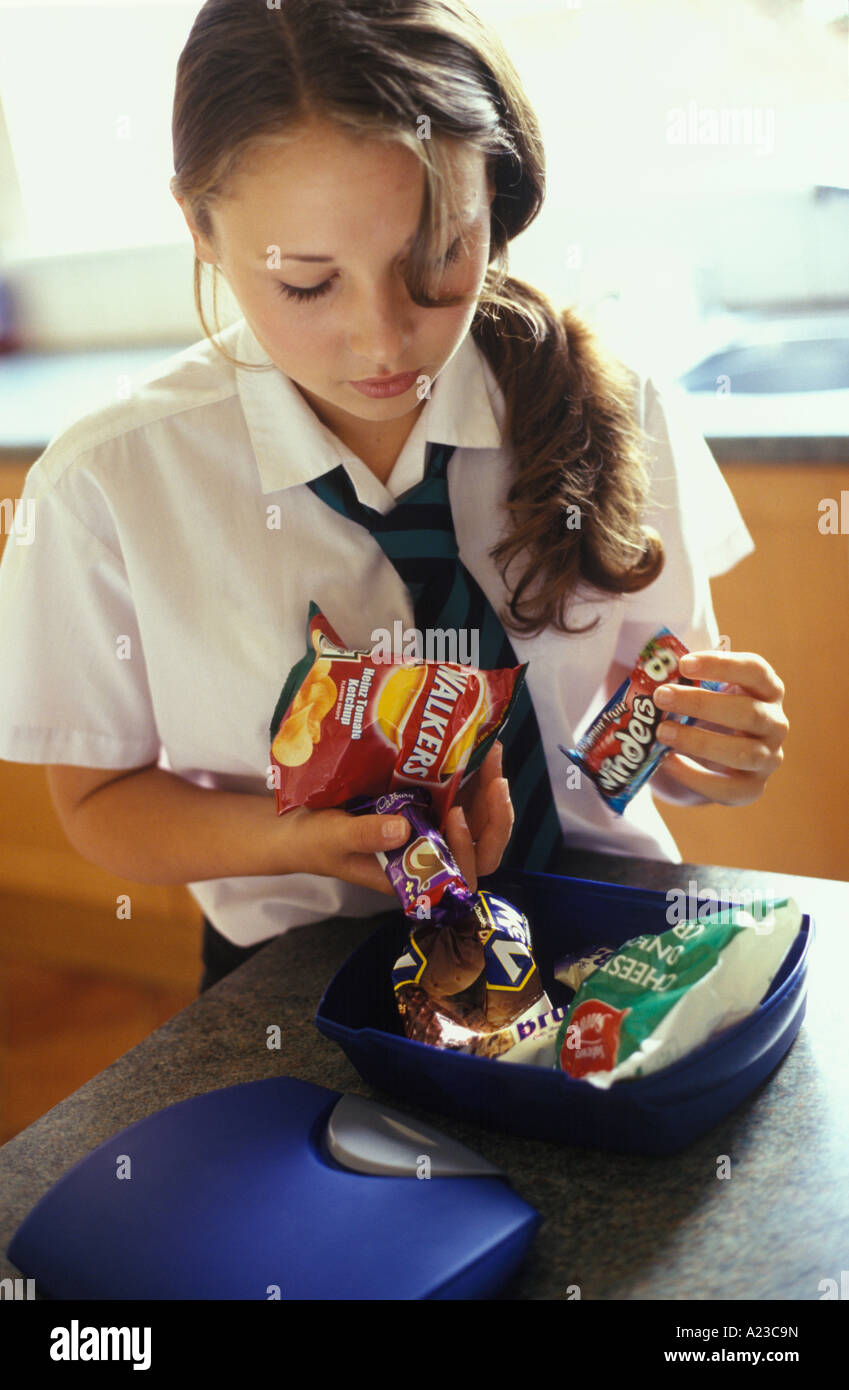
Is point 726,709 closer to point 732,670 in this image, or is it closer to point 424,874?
point 732,670

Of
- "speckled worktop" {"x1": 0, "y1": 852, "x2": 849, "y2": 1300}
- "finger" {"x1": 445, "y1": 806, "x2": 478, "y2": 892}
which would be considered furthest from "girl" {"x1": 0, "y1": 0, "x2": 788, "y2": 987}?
"speckled worktop" {"x1": 0, "y1": 852, "x2": 849, "y2": 1300}

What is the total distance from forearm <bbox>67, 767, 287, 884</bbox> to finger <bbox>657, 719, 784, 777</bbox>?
31cm

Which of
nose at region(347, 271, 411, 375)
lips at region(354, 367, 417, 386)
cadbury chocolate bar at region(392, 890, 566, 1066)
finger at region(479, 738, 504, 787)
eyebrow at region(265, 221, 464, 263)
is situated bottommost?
cadbury chocolate bar at region(392, 890, 566, 1066)

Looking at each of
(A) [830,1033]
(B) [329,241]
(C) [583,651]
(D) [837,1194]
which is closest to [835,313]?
(C) [583,651]

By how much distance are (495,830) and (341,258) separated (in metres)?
0.42

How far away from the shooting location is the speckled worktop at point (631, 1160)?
1.98 feet

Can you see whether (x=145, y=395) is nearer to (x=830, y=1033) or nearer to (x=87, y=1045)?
(x=830, y=1033)

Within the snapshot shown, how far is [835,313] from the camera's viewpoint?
68.4 inches

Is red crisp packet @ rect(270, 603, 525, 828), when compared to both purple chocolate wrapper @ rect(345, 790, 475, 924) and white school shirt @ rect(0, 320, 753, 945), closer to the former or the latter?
purple chocolate wrapper @ rect(345, 790, 475, 924)

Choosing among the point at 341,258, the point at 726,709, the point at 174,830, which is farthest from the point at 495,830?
the point at 341,258

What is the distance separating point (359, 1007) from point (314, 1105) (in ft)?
0.30

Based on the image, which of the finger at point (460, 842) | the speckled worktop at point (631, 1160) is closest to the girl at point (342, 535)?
the finger at point (460, 842)

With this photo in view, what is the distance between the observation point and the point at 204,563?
3.34 ft

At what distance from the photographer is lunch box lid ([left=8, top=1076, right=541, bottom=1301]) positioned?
1.92ft
